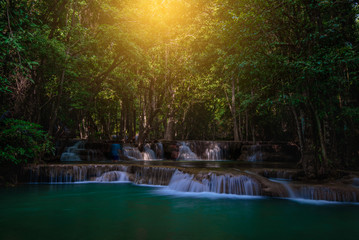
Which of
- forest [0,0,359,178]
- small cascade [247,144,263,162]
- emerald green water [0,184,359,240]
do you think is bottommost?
emerald green water [0,184,359,240]

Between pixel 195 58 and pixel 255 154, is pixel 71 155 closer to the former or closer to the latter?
pixel 195 58

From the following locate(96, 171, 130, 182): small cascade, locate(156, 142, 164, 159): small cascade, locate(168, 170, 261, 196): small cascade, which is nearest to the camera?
locate(168, 170, 261, 196): small cascade

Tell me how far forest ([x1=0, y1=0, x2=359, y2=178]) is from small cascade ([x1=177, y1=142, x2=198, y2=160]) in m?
4.37

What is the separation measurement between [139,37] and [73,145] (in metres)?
11.8

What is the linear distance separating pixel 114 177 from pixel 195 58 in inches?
432

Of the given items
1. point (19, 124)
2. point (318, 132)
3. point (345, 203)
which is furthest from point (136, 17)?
point (345, 203)

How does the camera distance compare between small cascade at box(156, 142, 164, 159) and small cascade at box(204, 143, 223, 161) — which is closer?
small cascade at box(156, 142, 164, 159)

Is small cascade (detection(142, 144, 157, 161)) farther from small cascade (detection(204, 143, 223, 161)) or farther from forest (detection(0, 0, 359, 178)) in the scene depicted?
small cascade (detection(204, 143, 223, 161))

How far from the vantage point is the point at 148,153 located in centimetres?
2241

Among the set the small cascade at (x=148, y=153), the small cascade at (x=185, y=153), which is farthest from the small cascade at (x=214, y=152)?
the small cascade at (x=148, y=153)

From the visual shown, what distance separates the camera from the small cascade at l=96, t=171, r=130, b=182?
12.8 metres

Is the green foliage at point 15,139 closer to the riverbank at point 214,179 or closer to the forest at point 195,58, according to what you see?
the forest at point 195,58

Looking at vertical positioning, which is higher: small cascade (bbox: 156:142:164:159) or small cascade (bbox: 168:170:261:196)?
small cascade (bbox: 156:142:164:159)

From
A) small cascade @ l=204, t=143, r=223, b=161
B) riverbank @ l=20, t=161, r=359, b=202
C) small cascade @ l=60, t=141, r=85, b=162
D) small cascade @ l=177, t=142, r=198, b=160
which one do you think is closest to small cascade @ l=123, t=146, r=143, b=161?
small cascade @ l=60, t=141, r=85, b=162
